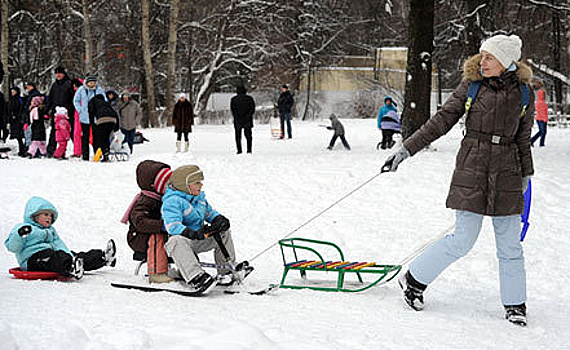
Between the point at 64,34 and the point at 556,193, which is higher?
the point at 64,34

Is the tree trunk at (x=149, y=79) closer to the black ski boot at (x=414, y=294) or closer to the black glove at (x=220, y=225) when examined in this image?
the black glove at (x=220, y=225)

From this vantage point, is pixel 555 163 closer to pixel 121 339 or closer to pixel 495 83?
pixel 495 83

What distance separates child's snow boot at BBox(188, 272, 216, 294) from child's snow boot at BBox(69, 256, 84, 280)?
1.19 metres

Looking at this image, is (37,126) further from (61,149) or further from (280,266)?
(280,266)

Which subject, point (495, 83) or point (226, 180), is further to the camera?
point (226, 180)

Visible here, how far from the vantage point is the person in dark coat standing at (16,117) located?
1633 centimetres

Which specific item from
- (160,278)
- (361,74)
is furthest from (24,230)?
(361,74)

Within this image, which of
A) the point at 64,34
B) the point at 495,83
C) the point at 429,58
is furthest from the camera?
the point at 64,34

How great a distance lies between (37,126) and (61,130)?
962 millimetres

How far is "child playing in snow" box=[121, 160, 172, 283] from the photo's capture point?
581 cm

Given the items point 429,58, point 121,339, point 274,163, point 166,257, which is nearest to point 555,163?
point 429,58

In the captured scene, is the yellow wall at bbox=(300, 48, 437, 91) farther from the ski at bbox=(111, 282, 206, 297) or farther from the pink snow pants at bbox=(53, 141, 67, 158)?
the ski at bbox=(111, 282, 206, 297)

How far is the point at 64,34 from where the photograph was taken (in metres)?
35.0

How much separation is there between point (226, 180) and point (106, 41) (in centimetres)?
2670
